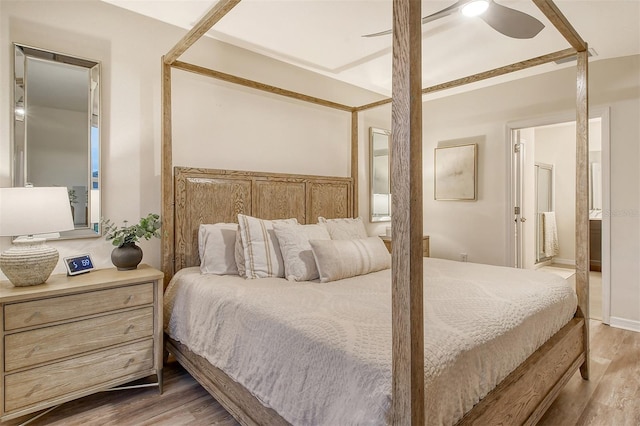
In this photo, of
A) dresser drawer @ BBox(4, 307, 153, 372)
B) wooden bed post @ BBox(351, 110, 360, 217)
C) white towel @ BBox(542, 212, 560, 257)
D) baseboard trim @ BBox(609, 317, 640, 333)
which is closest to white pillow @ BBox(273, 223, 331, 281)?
dresser drawer @ BBox(4, 307, 153, 372)

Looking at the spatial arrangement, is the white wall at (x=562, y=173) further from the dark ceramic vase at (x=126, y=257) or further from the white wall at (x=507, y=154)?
the dark ceramic vase at (x=126, y=257)

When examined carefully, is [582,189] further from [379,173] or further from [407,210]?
[379,173]

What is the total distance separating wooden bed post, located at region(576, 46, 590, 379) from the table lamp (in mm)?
3109

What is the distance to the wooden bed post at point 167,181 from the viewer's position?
2547 mm

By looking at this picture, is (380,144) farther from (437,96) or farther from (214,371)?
(214,371)

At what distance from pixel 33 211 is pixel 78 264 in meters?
0.45

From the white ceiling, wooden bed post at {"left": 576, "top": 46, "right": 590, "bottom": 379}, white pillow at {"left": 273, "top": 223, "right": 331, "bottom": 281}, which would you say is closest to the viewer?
wooden bed post at {"left": 576, "top": 46, "right": 590, "bottom": 379}

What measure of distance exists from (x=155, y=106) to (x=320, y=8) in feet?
4.62

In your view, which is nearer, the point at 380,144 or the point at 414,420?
the point at 414,420

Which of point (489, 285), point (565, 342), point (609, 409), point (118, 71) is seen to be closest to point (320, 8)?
point (118, 71)

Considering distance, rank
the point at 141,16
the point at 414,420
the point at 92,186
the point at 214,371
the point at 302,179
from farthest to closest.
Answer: the point at 302,179, the point at 141,16, the point at 92,186, the point at 214,371, the point at 414,420

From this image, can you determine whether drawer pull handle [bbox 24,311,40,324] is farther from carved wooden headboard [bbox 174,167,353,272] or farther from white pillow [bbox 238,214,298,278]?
white pillow [bbox 238,214,298,278]

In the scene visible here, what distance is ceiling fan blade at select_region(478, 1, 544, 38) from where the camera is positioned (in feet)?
6.72

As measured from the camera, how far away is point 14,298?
173 centimetres
